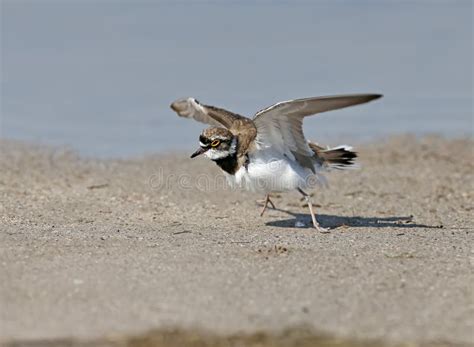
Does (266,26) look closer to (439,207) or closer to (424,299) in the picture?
(439,207)

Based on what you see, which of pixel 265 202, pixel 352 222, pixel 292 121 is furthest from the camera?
pixel 265 202

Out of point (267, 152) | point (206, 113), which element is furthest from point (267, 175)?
point (206, 113)

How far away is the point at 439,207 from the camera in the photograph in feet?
36.8

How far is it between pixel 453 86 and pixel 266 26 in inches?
276

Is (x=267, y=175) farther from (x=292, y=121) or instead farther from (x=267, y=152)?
(x=292, y=121)

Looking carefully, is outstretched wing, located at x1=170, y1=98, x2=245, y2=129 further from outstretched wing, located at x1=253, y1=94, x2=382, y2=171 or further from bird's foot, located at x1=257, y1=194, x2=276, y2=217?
bird's foot, located at x1=257, y1=194, x2=276, y2=217

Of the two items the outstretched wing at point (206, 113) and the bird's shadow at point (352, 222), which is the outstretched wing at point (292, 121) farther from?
the outstretched wing at point (206, 113)

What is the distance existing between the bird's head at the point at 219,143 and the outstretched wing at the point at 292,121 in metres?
0.28

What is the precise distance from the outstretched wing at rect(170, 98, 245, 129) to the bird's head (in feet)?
1.58

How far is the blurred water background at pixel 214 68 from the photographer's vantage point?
1617cm

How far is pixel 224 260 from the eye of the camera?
7699 mm

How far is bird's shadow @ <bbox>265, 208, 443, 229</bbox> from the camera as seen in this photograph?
33.0 feet

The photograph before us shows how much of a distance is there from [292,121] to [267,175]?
1.96 feet

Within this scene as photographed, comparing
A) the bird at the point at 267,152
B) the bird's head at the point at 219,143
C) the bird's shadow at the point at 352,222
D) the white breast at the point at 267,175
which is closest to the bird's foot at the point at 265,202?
the bird's shadow at the point at 352,222
